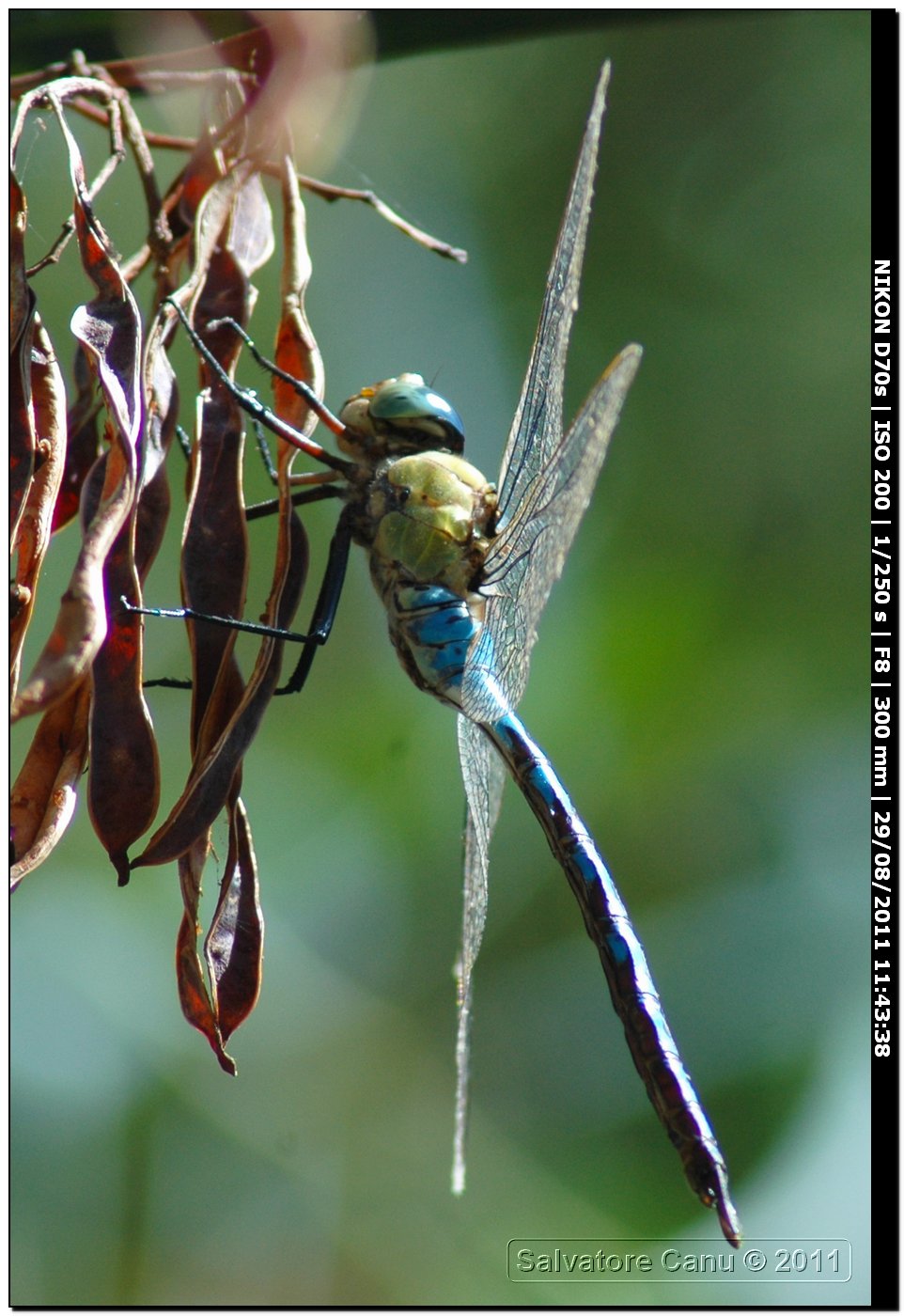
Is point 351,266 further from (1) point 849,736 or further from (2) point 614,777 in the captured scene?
(1) point 849,736

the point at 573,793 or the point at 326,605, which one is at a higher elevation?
the point at 326,605

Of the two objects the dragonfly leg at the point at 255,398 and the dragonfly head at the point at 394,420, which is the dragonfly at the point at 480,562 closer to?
the dragonfly head at the point at 394,420

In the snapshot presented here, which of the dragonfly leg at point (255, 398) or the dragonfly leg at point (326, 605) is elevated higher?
the dragonfly leg at point (255, 398)

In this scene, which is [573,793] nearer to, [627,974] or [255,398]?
[627,974]

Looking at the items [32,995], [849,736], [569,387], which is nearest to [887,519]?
[849,736]

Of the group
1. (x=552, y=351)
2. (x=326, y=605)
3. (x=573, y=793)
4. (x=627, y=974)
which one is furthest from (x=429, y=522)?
(x=573, y=793)

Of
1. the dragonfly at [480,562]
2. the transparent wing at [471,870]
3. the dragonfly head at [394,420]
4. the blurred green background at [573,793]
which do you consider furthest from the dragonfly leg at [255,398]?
the blurred green background at [573,793]
